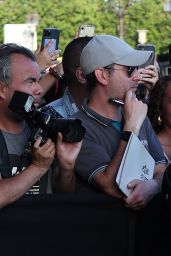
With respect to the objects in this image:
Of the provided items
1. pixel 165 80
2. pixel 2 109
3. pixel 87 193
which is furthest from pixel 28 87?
pixel 165 80

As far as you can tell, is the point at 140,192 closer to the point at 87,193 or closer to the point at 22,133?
the point at 87,193

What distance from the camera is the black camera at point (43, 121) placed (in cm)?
254

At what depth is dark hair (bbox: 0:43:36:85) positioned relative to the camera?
312cm

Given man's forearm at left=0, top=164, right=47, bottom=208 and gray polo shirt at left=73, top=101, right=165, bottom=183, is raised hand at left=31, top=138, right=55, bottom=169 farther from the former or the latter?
gray polo shirt at left=73, top=101, right=165, bottom=183

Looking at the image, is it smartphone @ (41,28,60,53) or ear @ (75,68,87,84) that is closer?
ear @ (75,68,87,84)

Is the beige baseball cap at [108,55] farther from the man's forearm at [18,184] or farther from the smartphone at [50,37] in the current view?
the smartphone at [50,37]

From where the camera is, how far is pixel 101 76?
308 cm

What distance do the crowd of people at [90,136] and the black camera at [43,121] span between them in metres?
0.05

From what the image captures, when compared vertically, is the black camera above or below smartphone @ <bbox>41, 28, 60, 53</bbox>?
above

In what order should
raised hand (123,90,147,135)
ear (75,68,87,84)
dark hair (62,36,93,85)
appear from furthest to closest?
1. dark hair (62,36,93,85)
2. ear (75,68,87,84)
3. raised hand (123,90,147,135)

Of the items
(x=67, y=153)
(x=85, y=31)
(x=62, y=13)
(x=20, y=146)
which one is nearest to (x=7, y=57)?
(x=20, y=146)

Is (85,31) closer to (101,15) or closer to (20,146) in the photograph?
(20,146)

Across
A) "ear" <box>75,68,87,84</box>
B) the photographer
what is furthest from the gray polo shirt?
"ear" <box>75,68,87,84</box>

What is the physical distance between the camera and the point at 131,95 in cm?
295
